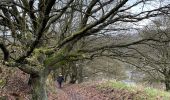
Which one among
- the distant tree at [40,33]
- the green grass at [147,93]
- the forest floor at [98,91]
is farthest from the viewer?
the green grass at [147,93]

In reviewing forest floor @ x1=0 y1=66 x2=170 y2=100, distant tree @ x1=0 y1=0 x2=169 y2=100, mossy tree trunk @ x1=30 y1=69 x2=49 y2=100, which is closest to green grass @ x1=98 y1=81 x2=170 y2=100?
forest floor @ x1=0 y1=66 x2=170 y2=100

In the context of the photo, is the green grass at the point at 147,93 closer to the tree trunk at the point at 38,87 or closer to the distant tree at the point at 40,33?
the distant tree at the point at 40,33

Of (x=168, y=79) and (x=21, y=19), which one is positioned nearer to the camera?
(x=21, y=19)

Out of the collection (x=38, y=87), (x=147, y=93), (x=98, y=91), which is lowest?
(x=98, y=91)

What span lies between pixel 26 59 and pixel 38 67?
4.44 ft

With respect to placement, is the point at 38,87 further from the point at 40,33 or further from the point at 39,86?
the point at 40,33

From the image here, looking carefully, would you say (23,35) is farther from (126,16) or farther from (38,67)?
(126,16)

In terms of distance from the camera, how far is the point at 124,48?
12891 millimetres

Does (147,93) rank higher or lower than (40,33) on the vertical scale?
lower

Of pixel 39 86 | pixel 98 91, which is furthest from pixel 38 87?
pixel 98 91

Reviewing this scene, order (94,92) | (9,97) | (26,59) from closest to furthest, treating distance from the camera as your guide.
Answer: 1. (26,59)
2. (9,97)
3. (94,92)

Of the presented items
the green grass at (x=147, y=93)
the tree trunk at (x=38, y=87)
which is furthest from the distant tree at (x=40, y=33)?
the green grass at (x=147, y=93)

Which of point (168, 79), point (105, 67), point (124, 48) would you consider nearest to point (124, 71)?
point (105, 67)

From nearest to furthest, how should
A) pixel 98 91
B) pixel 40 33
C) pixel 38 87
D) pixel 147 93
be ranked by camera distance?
pixel 40 33, pixel 38 87, pixel 147 93, pixel 98 91
